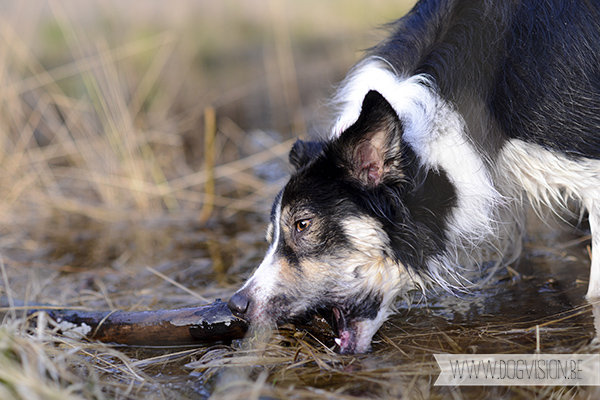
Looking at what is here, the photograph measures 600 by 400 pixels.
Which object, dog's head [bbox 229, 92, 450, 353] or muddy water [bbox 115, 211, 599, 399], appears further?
dog's head [bbox 229, 92, 450, 353]

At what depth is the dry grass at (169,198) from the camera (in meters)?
2.53

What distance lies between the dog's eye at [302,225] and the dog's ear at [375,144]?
13.6 inches

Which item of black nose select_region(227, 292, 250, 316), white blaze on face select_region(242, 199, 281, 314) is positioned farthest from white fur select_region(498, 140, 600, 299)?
black nose select_region(227, 292, 250, 316)

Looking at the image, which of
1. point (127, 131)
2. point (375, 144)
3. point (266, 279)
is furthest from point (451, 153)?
point (127, 131)

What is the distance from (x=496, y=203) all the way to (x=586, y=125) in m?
0.59

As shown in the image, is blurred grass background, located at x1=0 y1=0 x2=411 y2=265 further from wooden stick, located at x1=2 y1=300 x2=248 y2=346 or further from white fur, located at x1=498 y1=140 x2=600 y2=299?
wooden stick, located at x1=2 y1=300 x2=248 y2=346

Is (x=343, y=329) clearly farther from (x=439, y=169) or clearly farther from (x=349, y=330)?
(x=439, y=169)

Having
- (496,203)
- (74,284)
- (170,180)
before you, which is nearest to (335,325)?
(496,203)

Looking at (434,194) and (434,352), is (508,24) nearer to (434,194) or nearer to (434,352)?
(434,194)

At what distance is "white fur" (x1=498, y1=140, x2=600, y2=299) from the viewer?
9.34 ft

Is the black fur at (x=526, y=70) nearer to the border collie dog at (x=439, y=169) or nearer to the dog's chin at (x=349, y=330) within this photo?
the border collie dog at (x=439, y=169)

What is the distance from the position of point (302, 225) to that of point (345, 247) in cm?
26

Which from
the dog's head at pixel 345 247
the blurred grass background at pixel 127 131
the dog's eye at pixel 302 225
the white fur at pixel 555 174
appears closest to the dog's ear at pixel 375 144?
the dog's head at pixel 345 247

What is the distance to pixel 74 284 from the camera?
426cm
